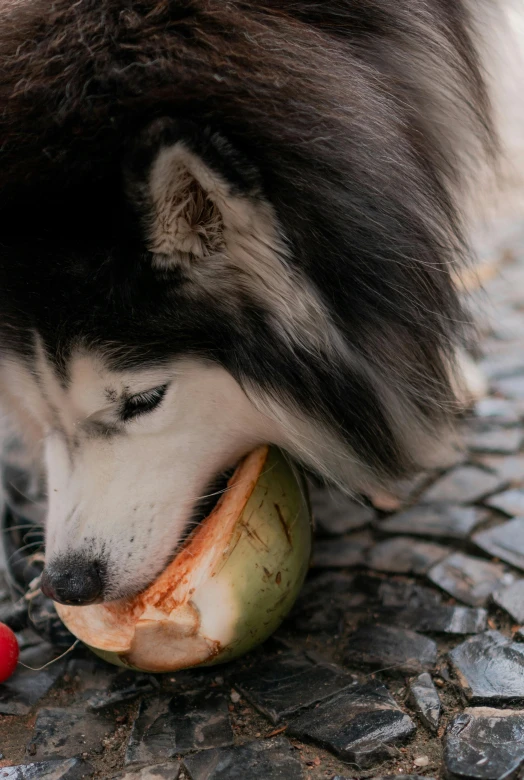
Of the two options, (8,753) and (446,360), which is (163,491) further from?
(446,360)

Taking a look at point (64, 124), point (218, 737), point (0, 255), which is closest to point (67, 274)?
point (0, 255)

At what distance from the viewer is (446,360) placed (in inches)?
67.9

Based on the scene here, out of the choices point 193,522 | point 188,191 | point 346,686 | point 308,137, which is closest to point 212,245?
point 188,191

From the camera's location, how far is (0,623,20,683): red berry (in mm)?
1617

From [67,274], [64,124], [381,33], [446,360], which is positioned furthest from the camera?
[446,360]

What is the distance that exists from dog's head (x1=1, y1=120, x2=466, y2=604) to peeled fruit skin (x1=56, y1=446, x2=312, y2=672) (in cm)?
4

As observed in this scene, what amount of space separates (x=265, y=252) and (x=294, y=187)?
0.37ft

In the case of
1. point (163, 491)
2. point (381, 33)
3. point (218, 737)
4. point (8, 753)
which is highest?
point (381, 33)

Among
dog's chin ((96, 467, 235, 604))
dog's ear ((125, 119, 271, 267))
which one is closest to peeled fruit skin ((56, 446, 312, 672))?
dog's chin ((96, 467, 235, 604))

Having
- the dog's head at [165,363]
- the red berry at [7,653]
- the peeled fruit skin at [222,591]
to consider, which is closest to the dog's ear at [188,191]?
the dog's head at [165,363]

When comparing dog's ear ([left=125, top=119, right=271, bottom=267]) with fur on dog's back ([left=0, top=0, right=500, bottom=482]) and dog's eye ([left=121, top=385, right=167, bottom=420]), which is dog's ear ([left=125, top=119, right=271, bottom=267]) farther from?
dog's eye ([left=121, top=385, right=167, bottom=420])

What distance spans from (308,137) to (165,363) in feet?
1.52

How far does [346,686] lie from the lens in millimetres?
1549

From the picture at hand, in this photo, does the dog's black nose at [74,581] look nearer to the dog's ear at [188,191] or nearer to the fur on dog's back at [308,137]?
the fur on dog's back at [308,137]
